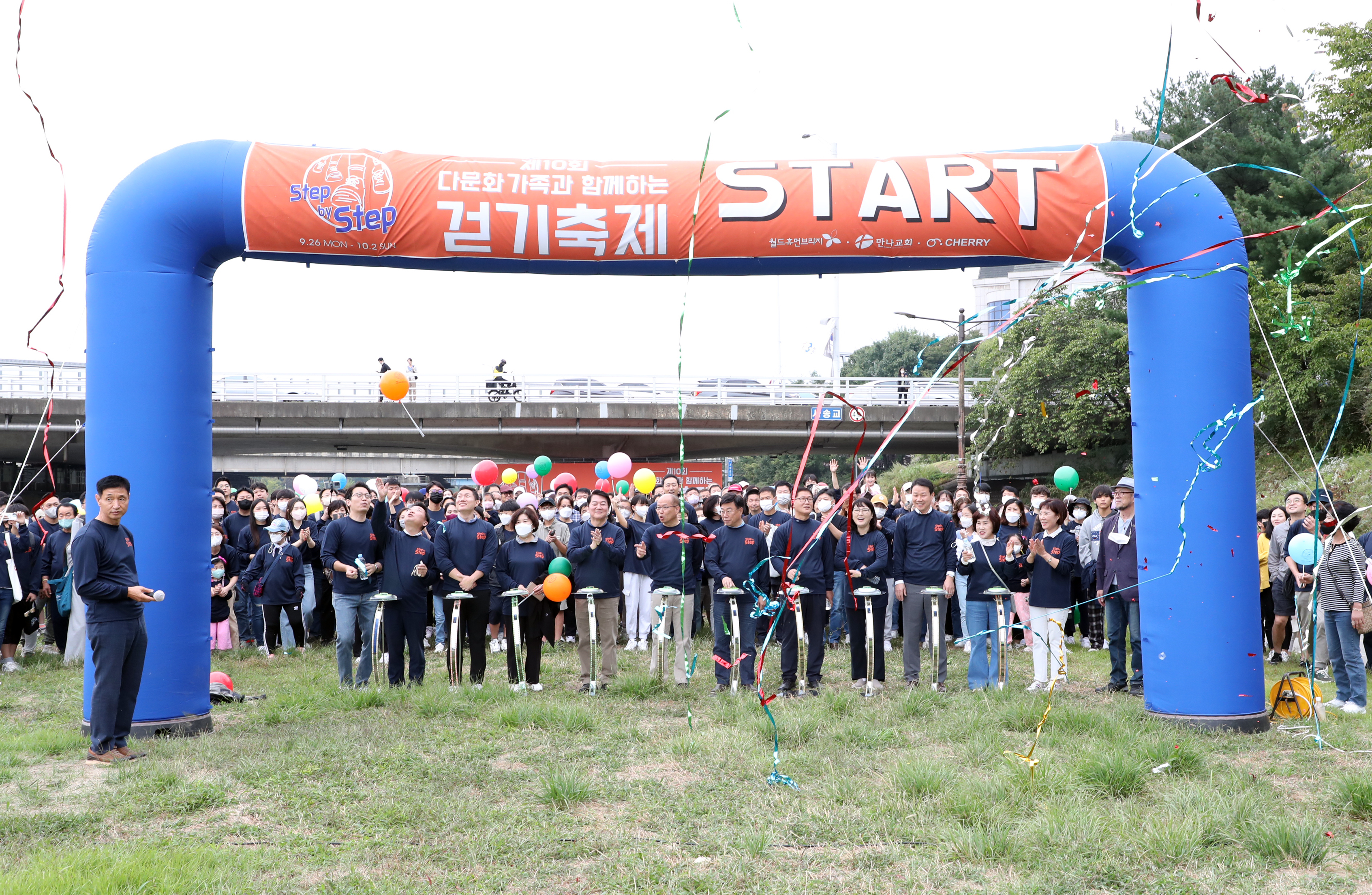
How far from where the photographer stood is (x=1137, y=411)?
714 cm

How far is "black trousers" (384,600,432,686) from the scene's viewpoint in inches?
342

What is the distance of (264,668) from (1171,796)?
28.4 ft

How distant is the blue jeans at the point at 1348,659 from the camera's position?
292 inches

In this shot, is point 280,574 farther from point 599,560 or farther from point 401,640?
point 599,560

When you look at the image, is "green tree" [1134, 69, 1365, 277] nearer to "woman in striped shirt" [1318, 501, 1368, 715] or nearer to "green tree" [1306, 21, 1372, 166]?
"green tree" [1306, 21, 1372, 166]

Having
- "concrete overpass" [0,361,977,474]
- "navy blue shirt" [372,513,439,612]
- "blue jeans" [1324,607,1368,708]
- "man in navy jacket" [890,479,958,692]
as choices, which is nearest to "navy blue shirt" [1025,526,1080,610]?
"man in navy jacket" [890,479,958,692]

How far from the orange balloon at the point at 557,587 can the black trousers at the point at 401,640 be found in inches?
48.0

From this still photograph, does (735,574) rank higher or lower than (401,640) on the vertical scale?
higher

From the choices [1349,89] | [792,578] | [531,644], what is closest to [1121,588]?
[792,578]

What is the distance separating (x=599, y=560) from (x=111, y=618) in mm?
3902

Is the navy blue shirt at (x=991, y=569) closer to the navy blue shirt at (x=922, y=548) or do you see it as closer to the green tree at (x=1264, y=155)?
the navy blue shirt at (x=922, y=548)

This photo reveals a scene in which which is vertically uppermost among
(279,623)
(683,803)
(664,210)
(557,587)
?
(664,210)

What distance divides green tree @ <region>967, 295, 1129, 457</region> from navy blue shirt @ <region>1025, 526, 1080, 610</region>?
1648 centimetres

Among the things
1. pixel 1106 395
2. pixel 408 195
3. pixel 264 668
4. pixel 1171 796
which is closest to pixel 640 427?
pixel 1106 395
